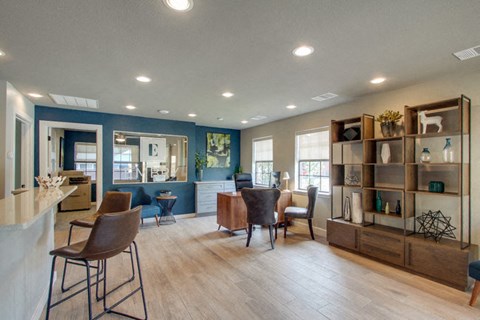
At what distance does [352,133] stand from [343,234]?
1.63m

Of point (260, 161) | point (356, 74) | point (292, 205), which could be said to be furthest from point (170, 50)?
point (260, 161)

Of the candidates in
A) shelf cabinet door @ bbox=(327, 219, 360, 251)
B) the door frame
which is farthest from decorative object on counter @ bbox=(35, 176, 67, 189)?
shelf cabinet door @ bbox=(327, 219, 360, 251)

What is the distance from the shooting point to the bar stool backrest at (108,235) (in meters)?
1.74

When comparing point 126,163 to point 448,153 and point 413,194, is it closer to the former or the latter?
point 413,194

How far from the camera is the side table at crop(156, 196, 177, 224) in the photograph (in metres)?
5.42

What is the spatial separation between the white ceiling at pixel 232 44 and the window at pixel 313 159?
130 centimetres

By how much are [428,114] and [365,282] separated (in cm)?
233

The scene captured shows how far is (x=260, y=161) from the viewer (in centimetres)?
669

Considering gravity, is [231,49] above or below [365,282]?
above

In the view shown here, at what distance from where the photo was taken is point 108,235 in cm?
178

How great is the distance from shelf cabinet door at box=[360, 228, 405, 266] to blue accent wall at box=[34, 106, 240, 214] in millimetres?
4103

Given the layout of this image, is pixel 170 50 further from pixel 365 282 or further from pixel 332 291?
pixel 365 282

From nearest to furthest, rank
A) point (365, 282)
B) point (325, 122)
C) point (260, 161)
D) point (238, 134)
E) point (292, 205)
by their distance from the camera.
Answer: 1. point (365, 282)
2. point (325, 122)
3. point (292, 205)
4. point (260, 161)
5. point (238, 134)

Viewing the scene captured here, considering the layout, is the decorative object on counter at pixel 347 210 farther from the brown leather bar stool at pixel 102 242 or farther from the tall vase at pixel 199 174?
the tall vase at pixel 199 174
